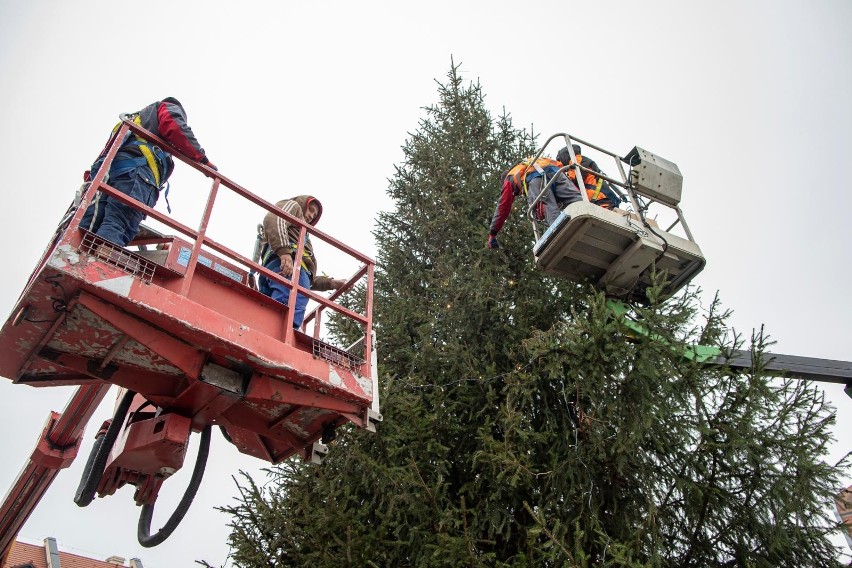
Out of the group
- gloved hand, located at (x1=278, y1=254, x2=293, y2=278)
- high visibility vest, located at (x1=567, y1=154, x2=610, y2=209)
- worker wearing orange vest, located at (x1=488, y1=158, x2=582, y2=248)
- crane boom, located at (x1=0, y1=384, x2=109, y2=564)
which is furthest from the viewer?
high visibility vest, located at (x1=567, y1=154, x2=610, y2=209)

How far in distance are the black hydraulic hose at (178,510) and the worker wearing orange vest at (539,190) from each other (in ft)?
13.1

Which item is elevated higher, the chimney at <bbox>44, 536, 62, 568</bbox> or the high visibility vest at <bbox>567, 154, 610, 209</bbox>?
the chimney at <bbox>44, 536, 62, 568</bbox>

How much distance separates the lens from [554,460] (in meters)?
5.23

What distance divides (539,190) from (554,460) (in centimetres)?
307

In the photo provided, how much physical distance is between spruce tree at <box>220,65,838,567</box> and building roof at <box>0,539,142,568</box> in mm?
24797

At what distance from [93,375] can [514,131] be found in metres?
7.37

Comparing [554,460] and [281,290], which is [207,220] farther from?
[554,460]

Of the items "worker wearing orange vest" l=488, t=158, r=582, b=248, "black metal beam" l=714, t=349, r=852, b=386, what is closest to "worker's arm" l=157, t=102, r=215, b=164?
"worker wearing orange vest" l=488, t=158, r=582, b=248

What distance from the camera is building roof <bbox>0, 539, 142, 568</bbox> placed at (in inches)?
955

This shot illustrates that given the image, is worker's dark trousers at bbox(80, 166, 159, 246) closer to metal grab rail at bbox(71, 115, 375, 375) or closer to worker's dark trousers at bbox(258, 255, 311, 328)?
metal grab rail at bbox(71, 115, 375, 375)

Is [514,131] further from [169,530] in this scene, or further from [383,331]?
[169,530]

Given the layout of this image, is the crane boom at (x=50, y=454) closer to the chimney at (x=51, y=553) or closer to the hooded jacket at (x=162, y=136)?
the hooded jacket at (x=162, y=136)

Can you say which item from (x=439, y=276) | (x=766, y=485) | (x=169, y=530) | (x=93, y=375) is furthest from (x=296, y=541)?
(x=766, y=485)

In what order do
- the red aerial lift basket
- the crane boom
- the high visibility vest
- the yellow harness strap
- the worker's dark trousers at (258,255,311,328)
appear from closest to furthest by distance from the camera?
the red aerial lift basket → the yellow harness strap → the worker's dark trousers at (258,255,311,328) → the crane boom → the high visibility vest
